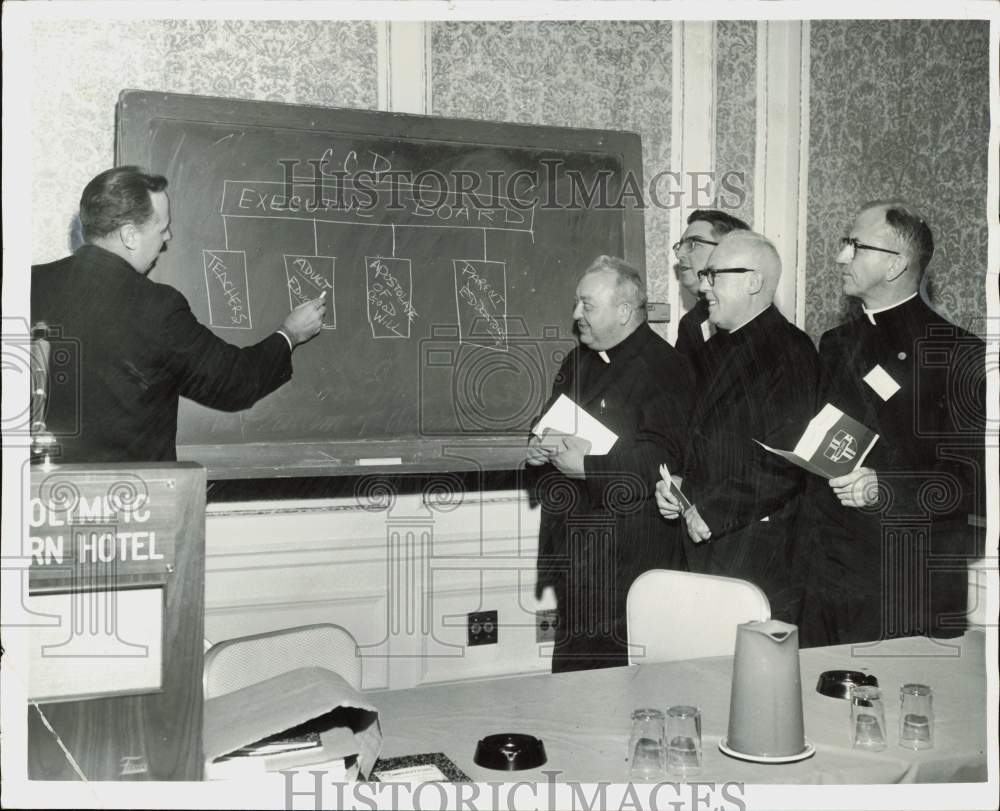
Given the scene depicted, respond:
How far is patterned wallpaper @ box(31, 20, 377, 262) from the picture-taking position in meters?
2.67

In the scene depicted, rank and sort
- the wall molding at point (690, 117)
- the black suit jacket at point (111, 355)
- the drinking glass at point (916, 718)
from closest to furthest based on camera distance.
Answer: the drinking glass at point (916, 718) → the black suit jacket at point (111, 355) → the wall molding at point (690, 117)

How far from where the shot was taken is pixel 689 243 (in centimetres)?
338

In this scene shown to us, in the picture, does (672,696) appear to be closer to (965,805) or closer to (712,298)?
(965,805)

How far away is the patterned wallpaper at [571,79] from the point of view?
314 cm

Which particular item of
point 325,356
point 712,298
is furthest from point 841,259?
A: point 325,356

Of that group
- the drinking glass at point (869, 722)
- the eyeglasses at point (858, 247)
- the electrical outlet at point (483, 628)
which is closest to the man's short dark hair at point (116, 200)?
the electrical outlet at point (483, 628)

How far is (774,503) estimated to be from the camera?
2.90 meters

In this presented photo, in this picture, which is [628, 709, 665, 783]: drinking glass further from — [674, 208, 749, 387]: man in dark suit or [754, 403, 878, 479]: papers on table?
[674, 208, 749, 387]: man in dark suit

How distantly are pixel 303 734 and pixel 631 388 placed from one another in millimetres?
1984

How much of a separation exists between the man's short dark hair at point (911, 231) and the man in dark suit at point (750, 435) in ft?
1.13

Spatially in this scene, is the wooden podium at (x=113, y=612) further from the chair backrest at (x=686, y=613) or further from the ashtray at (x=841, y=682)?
the chair backrest at (x=686, y=613)

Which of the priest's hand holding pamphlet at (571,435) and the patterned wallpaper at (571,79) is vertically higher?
the patterned wallpaper at (571,79)

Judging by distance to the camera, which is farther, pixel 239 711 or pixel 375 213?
pixel 375 213

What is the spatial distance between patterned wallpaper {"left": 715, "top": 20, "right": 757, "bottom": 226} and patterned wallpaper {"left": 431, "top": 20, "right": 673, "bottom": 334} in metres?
0.21
